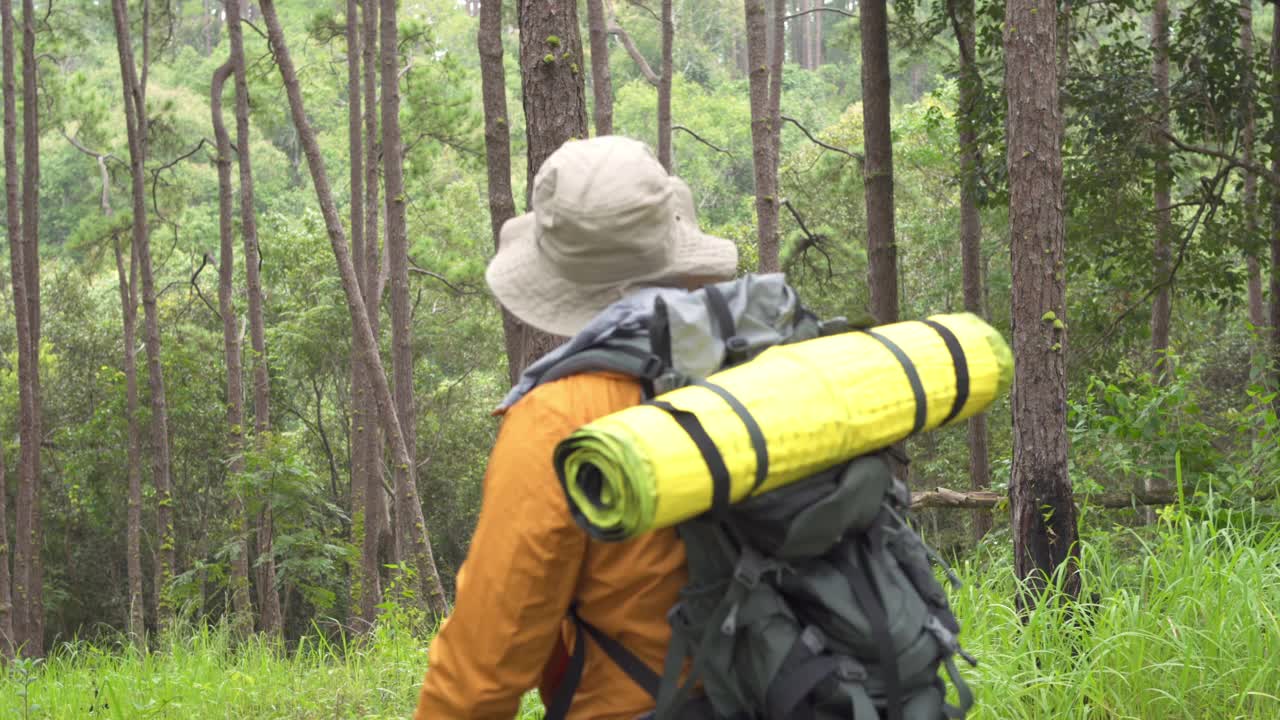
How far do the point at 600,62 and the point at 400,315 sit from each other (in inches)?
142

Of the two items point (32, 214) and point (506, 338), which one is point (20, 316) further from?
point (506, 338)

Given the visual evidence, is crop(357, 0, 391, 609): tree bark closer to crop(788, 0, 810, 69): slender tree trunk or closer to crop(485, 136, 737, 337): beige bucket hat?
crop(485, 136, 737, 337): beige bucket hat

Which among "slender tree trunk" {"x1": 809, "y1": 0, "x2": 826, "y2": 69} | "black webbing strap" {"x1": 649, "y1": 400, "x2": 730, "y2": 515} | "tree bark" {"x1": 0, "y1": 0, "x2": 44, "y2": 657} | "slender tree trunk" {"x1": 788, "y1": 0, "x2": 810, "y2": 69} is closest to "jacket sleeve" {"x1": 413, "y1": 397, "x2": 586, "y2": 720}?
"black webbing strap" {"x1": 649, "y1": 400, "x2": 730, "y2": 515}

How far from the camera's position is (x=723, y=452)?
56.6 inches

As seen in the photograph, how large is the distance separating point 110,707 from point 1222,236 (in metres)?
8.98

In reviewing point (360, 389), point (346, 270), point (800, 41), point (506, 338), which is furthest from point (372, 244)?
point (800, 41)

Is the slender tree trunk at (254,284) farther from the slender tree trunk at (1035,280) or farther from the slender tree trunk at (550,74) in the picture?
the slender tree trunk at (1035,280)

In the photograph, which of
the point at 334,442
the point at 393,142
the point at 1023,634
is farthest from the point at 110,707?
the point at 334,442

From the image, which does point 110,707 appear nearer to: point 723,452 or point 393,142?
point 723,452

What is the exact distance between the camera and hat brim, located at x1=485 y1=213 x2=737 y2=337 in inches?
70.0

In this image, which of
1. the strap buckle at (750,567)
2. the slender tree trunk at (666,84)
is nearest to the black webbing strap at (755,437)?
the strap buckle at (750,567)

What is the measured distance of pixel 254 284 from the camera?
15.5 metres

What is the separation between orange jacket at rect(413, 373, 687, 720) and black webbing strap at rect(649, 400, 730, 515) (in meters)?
0.16

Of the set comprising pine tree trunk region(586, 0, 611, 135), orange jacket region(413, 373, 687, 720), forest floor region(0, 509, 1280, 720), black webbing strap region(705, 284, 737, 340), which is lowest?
forest floor region(0, 509, 1280, 720)
